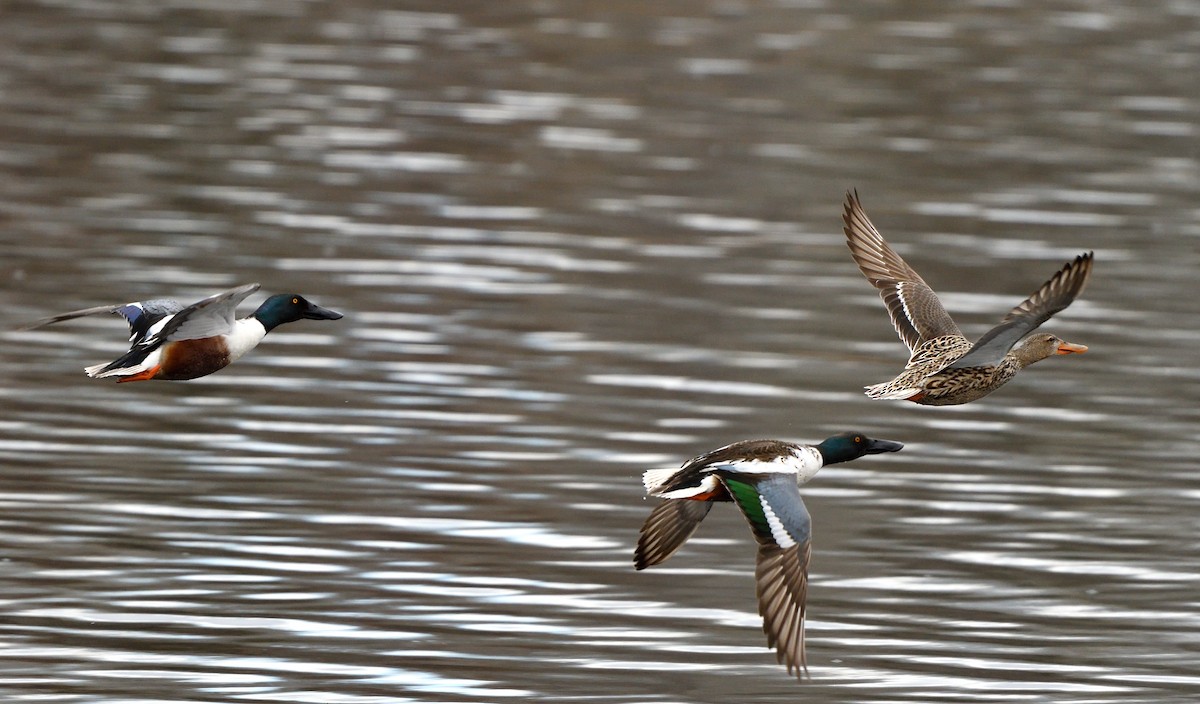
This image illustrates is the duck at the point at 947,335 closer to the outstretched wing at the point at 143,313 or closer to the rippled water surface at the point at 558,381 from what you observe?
the rippled water surface at the point at 558,381

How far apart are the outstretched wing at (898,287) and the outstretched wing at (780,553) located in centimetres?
185

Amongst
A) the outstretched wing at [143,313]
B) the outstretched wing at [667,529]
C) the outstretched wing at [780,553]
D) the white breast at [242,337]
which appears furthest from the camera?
the outstretched wing at [143,313]

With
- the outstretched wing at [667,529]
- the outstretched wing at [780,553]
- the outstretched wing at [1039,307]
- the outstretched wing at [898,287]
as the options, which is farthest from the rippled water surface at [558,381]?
the outstretched wing at [1039,307]

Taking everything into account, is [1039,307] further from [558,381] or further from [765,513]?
[558,381]

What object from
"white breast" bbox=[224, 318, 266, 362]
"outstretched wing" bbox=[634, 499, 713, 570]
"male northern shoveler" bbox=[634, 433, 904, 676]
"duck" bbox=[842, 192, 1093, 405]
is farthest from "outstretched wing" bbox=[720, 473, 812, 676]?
"white breast" bbox=[224, 318, 266, 362]

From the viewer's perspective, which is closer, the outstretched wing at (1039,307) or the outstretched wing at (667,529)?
the outstretched wing at (1039,307)

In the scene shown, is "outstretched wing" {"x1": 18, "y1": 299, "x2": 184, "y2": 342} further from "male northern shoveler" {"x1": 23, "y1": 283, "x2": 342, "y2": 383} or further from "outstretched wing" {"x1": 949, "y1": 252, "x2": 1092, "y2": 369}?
"outstretched wing" {"x1": 949, "y1": 252, "x2": 1092, "y2": 369}

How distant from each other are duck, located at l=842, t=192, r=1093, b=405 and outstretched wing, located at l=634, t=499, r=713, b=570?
0.96 metres

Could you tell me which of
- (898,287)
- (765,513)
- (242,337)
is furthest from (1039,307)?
(242,337)

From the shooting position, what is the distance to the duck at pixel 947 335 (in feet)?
26.6

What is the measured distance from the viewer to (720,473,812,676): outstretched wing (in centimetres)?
782

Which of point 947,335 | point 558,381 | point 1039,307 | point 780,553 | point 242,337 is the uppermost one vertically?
point 1039,307

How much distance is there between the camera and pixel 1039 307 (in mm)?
8148

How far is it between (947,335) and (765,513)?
6.63 feet
